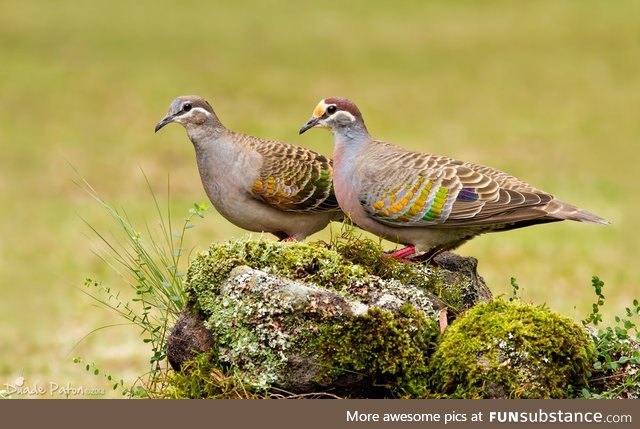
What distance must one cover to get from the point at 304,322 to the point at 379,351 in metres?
0.50

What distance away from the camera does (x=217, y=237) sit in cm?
1952

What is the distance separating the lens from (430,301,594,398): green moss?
6199 millimetres

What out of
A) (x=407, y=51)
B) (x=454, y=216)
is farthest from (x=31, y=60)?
(x=454, y=216)

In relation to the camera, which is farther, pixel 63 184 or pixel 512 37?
pixel 512 37

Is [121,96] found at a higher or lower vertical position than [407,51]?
lower

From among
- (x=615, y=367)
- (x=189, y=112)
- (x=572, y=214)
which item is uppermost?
(x=189, y=112)

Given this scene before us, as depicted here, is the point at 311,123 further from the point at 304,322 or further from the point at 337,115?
the point at 304,322

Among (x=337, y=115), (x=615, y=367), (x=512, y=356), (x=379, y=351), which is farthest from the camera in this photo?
(x=337, y=115)

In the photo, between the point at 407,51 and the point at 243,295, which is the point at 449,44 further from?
the point at 243,295

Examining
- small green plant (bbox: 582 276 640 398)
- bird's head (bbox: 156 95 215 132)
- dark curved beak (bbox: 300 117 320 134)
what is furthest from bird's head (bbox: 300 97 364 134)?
small green plant (bbox: 582 276 640 398)

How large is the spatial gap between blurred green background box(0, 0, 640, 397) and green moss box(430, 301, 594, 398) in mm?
6308

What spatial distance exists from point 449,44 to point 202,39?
892cm

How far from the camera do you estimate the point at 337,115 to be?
824 centimetres

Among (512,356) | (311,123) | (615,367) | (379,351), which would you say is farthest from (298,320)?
(311,123)
